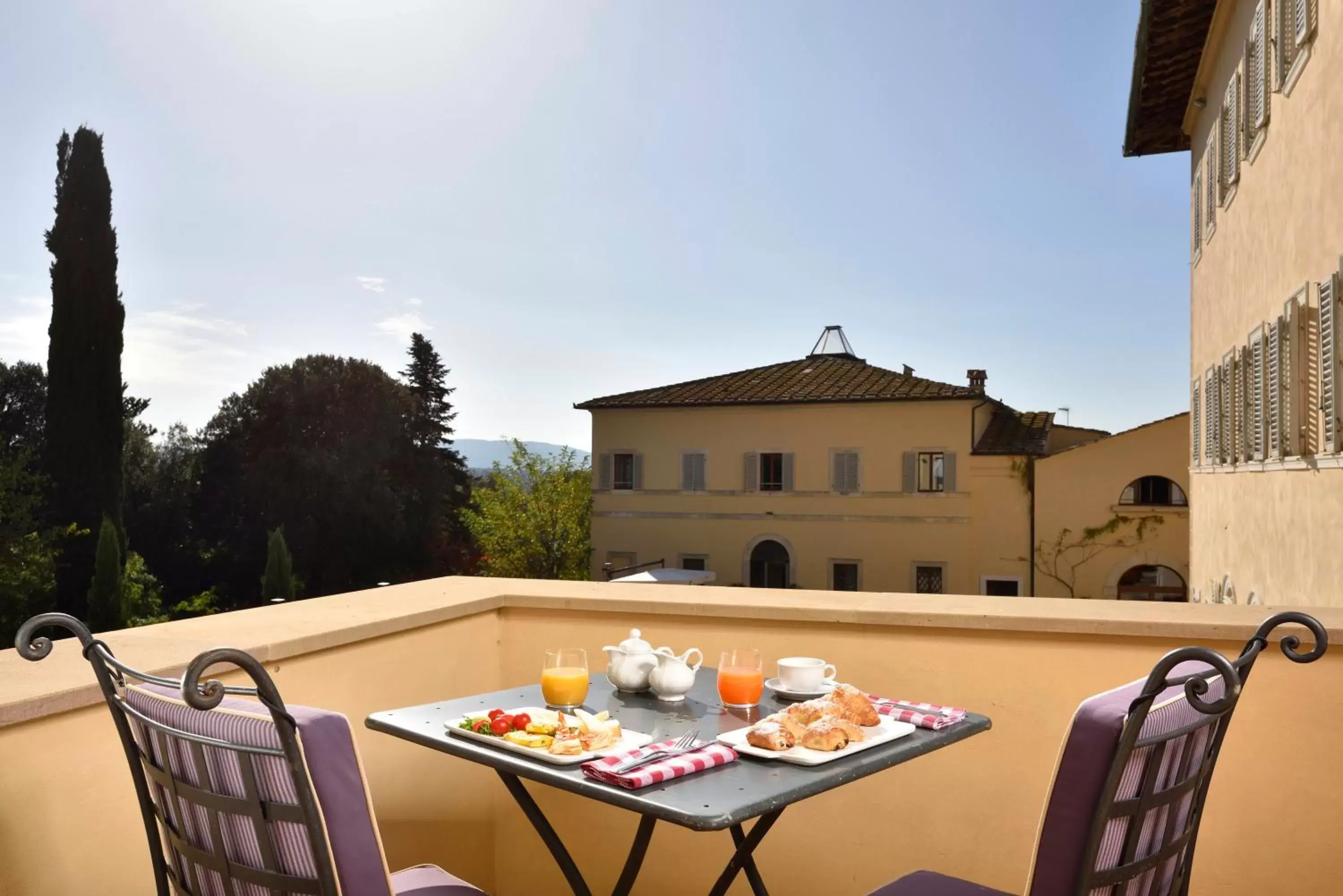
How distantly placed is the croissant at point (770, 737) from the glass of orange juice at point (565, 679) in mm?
494

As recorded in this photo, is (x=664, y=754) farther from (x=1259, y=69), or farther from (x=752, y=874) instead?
(x=1259, y=69)

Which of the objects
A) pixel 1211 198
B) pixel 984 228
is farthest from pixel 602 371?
pixel 1211 198

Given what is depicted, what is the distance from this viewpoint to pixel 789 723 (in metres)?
2.07

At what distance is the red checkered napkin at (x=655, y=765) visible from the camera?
1.79m

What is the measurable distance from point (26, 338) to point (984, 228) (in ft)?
143

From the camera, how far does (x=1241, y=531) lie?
803cm

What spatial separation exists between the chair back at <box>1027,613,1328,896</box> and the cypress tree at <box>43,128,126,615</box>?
2889cm

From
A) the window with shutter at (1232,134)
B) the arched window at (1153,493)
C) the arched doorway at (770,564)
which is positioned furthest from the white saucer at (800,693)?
the arched doorway at (770,564)

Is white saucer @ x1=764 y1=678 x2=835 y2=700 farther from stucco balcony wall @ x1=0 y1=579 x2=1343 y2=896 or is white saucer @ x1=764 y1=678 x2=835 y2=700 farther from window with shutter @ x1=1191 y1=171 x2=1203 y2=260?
window with shutter @ x1=1191 y1=171 x2=1203 y2=260

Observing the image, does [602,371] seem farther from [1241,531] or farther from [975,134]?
[1241,531]

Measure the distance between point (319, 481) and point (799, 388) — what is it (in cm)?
1974

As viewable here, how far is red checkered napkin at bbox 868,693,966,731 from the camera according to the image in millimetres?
2189

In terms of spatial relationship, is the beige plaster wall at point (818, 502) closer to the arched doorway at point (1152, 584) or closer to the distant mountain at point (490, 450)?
the arched doorway at point (1152, 584)

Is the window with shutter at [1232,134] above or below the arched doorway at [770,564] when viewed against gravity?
above
